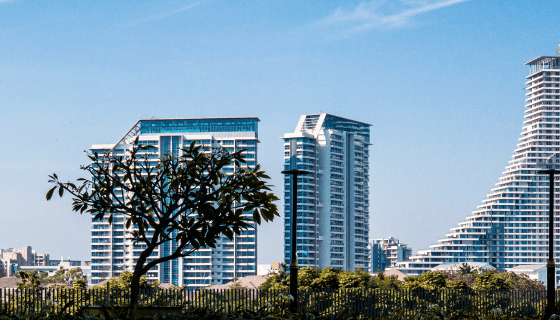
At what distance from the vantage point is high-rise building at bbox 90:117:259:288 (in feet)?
544

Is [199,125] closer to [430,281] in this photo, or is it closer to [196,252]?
[196,252]

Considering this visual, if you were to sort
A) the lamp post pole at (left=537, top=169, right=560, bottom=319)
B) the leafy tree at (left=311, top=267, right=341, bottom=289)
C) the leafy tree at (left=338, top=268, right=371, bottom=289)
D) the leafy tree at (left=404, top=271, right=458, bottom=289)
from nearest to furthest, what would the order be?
the lamp post pole at (left=537, top=169, right=560, bottom=319) → the leafy tree at (left=404, top=271, right=458, bottom=289) → the leafy tree at (left=311, top=267, right=341, bottom=289) → the leafy tree at (left=338, top=268, right=371, bottom=289)

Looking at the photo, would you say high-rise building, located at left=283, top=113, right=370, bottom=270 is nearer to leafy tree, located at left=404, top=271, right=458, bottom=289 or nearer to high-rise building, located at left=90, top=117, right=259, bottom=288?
high-rise building, located at left=90, top=117, right=259, bottom=288

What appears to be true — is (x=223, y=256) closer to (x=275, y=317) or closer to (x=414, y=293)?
(x=414, y=293)

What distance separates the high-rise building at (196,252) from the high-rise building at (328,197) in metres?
14.5

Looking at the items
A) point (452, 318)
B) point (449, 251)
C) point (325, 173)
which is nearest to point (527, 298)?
point (452, 318)

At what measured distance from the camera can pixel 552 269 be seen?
19.5 m

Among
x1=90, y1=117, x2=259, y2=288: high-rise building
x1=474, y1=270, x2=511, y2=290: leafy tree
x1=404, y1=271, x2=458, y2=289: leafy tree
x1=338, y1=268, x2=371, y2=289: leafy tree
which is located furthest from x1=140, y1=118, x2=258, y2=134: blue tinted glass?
x1=404, y1=271, x2=458, y2=289: leafy tree

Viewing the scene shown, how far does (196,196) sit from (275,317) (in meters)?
8.76

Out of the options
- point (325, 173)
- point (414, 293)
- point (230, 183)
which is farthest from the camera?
point (325, 173)

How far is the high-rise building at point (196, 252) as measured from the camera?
166m

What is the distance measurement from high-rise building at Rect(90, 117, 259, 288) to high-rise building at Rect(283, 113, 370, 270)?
571 inches

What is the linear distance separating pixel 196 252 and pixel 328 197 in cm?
3687

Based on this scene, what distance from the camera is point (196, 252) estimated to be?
169 metres
